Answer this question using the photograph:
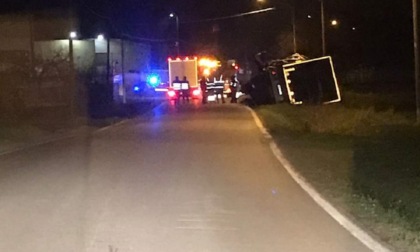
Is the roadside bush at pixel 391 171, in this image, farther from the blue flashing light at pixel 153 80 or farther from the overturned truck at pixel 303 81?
the blue flashing light at pixel 153 80

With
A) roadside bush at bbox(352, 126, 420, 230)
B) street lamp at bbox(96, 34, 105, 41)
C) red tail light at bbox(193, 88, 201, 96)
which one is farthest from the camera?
street lamp at bbox(96, 34, 105, 41)

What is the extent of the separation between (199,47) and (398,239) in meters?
74.4

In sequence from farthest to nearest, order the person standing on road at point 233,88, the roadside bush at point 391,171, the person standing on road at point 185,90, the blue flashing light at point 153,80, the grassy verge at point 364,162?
the blue flashing light at point 153,80, the person standing on road at point 185,90, the person standing on road at point 233,88, the roadside bush at point 391,171, the grassy verge at point 364,162

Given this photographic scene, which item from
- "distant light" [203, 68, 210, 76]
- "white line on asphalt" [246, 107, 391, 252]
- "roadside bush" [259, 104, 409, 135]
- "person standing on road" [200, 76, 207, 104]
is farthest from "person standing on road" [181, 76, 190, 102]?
"white line on asphalt" [246, 107, 391, 252]

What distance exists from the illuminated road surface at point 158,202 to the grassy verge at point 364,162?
0.55 m

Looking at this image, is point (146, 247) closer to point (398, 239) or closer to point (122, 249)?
point (122, 249)

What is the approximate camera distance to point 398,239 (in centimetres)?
975

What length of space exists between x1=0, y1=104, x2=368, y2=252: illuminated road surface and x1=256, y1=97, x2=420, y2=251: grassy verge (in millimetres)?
546

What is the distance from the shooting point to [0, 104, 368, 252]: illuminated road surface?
9.88 meters

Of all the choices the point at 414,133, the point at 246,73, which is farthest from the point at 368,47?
the point at 414,133

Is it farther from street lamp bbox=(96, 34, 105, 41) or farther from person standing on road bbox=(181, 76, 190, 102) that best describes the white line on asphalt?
street lamp bbox=(96, 34, 105, 41)

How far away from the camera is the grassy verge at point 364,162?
1113 centimetres

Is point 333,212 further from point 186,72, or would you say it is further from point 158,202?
point 186,72

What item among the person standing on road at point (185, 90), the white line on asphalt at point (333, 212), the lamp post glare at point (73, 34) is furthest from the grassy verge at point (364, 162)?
the lamp post glare at point (73, 34)
